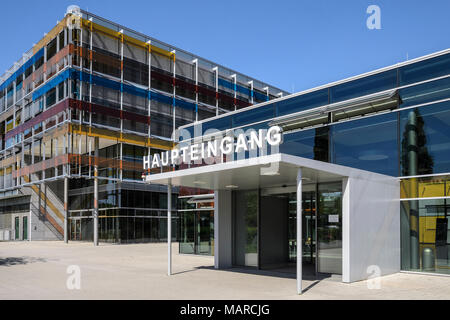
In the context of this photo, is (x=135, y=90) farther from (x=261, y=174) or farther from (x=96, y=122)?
(x=261, y=174)

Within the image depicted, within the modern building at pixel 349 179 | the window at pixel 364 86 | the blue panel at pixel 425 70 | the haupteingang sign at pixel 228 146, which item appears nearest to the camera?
the haupteingang sign at pixel 228 146

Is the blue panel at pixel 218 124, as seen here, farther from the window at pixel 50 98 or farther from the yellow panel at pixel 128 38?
the window at pixel 50 98

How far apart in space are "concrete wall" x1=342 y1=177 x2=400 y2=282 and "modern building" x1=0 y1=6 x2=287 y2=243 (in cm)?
2568

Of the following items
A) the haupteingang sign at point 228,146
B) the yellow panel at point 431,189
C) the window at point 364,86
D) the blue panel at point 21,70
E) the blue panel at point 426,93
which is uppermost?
the blue panel at point 21,70

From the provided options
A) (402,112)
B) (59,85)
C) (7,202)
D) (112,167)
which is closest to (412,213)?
(402,112)

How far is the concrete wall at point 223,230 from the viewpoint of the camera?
1731 cm

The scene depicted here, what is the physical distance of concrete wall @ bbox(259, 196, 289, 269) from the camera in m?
17.1

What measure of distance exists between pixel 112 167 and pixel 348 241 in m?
27.3

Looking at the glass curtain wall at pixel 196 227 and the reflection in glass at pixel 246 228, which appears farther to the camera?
the glass curtain wall at pixel 196 227

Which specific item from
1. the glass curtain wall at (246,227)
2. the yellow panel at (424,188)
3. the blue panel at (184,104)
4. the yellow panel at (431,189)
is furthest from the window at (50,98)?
the yellow panel at (431,189)

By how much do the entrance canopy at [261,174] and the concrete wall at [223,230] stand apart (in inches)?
31.6

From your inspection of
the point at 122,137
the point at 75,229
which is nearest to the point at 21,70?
the point at 122,137

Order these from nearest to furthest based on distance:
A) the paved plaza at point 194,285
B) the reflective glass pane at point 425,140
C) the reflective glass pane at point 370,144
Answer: the paved plaza at point 194,285
the reflective glass pane at point 425,140
the reflective glass pane at point 370,144

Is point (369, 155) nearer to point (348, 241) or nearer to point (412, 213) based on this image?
point (412, 213)
